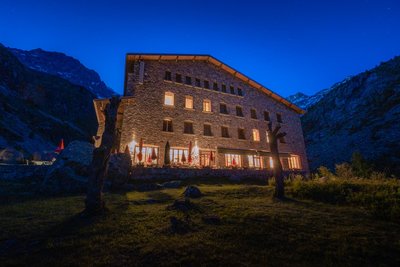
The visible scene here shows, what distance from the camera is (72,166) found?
38.2ft

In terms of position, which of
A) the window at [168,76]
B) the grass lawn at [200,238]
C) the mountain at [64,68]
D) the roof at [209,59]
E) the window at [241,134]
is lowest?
the grass lawn at [200,238]

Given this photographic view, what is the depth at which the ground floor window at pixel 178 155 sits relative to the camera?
2024 centimetres

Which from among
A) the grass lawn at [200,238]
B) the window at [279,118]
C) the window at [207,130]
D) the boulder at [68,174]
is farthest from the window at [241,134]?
the grass lawn at [200,238]

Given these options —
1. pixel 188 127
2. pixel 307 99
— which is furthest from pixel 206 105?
pixel 307 99

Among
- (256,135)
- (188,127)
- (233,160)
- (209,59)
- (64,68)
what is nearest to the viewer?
(188,127)

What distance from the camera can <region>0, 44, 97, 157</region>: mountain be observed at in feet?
115

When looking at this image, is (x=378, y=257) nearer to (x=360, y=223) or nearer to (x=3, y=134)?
(x=360, y=223)

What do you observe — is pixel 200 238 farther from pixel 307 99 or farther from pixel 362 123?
pixel 307 99

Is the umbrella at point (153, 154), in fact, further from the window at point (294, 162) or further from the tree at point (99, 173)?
the window at point (294, 162)

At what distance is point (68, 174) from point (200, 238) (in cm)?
985

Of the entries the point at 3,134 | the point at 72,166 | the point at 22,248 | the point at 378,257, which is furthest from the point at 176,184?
the point at 3,134

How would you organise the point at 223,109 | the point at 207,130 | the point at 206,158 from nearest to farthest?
the point at 206,158 < the point at 207,130 < the point at 223,109

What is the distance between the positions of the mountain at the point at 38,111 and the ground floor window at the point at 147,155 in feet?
73.1

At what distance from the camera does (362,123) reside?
4703 cm
